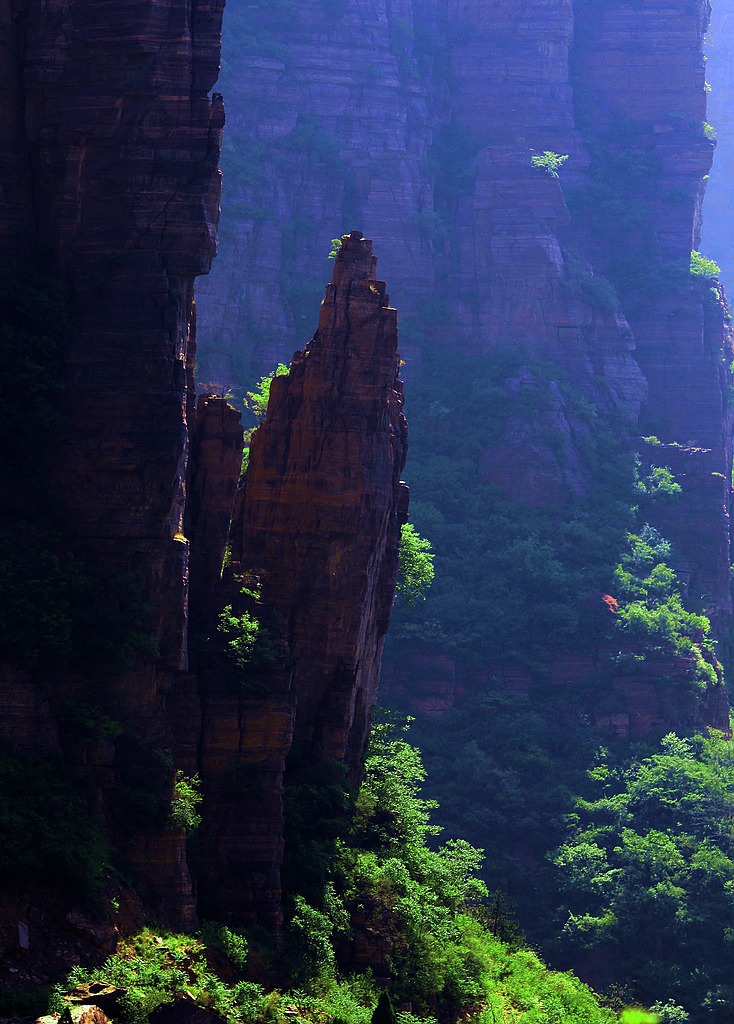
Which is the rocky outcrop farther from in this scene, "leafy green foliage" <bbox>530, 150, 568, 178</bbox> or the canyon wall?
"leafy green foliage" <bbox>530, 150, 568, 178</bbox>

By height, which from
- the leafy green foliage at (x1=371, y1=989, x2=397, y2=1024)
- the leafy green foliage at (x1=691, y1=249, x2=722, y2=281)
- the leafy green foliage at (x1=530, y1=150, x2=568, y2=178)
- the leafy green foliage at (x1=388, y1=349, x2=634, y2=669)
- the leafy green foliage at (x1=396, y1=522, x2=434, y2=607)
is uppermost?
the leafy green foliage at (x1=530, y1=150, x2=568, y2=178)

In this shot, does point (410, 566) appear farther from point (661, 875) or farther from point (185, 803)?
point (185, 803)

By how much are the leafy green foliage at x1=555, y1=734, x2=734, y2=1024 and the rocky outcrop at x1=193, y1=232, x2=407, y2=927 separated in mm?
15379

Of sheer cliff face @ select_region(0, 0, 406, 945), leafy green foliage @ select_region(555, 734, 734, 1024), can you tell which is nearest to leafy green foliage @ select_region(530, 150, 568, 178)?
leafy green foliage @ select_region(555, 734, 734, 1024)

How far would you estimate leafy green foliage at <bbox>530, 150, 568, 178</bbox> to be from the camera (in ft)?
288

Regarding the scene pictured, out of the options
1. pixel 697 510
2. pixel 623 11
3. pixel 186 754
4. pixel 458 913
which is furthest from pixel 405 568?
pixel 623 11

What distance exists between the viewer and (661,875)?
A: 177 feet

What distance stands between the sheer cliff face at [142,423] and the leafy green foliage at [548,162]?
55.3 meters

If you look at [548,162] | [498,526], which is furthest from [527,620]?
[548,162]

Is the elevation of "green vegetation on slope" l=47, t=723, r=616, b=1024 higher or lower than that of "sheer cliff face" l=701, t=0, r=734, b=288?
lower

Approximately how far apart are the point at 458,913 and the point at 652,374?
1984 inches

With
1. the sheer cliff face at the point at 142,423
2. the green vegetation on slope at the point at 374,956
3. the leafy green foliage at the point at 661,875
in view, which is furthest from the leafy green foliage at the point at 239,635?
→ the leafy green foliage at the point at 661,875

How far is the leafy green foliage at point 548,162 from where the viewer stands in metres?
87.8

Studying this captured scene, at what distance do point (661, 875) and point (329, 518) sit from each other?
22090 millimetres
